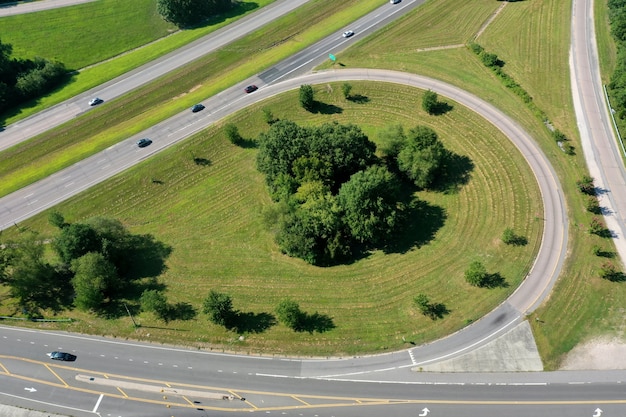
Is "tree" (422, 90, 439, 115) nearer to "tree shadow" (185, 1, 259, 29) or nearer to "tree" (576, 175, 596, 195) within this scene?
"tree" (576, 175, 596, 195)

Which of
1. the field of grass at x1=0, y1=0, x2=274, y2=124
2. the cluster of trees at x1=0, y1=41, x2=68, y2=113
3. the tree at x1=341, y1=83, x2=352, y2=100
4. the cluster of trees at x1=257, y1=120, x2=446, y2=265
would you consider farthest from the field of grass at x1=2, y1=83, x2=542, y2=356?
the cluster of trees at x1=0, y1=41, x2=68, y2=113

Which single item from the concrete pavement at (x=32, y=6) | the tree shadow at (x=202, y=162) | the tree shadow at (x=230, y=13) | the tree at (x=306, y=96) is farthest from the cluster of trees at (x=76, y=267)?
the concrete pavement at (x=32, y=6)

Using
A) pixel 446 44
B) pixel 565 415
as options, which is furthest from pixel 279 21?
pixel 565 415

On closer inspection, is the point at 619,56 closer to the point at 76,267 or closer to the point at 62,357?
the point at 76,267

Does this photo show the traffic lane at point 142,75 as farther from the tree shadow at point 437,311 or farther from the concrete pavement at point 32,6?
the tree shadow at point 437,311

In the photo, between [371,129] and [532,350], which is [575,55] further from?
[532,350]

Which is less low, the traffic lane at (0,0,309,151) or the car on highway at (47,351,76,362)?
the traffic lane at (0,0,309,151)

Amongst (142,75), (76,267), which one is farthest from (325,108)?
(76,267)
